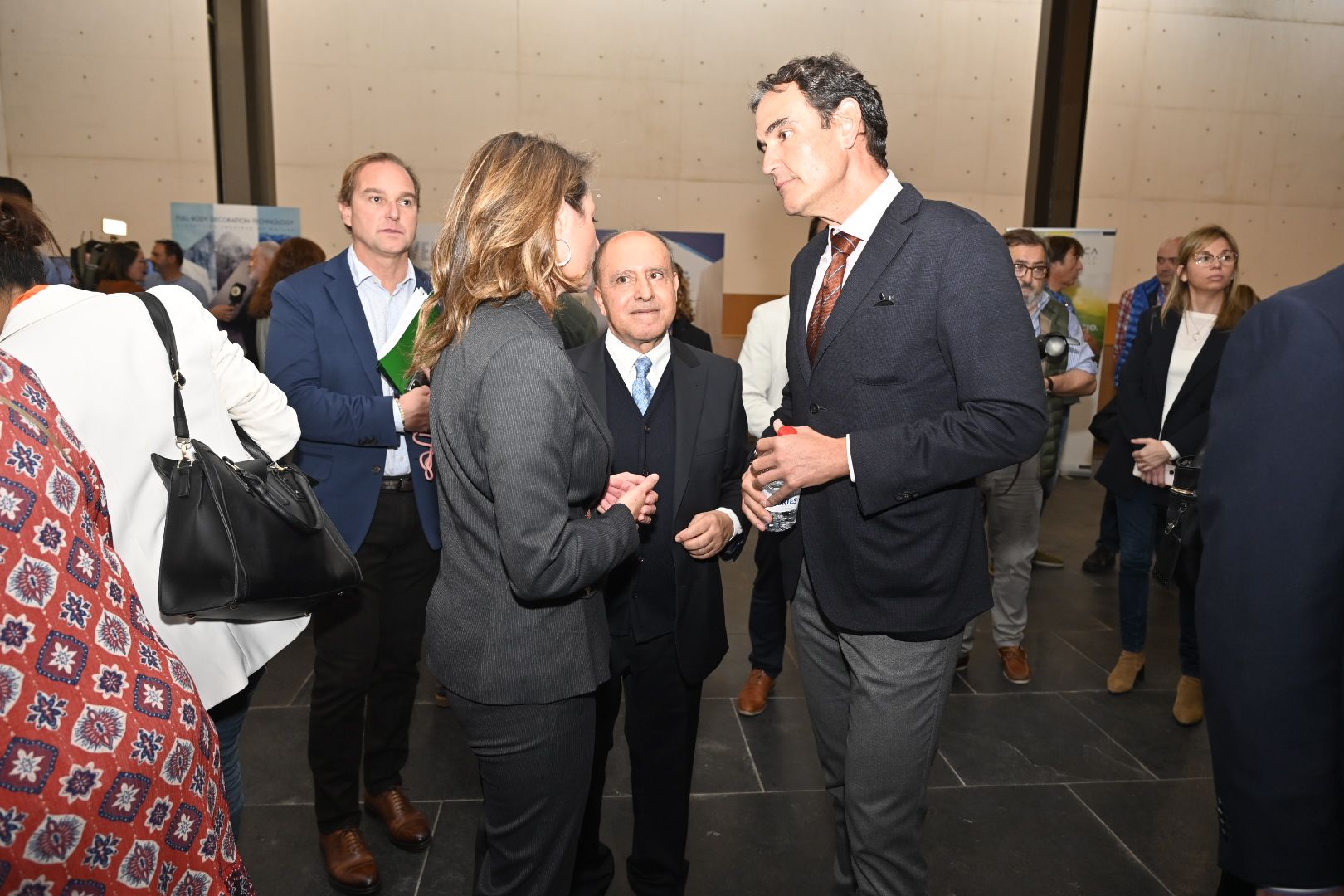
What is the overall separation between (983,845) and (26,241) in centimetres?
289

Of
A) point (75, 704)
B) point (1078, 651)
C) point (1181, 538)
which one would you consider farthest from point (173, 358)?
point (1078, 651)

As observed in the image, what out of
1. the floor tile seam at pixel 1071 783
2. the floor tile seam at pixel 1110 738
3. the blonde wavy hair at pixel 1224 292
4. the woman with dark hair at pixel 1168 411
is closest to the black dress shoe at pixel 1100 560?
the woman with dark hair at pixel 1168 411

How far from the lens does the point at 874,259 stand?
5.47 ft

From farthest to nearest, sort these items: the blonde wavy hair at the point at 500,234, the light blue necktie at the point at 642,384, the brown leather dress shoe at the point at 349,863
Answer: the brown leather dress shoe at the point at 349,863 → the light blue necktie at the point at 642,384 → the blonde wavy hair at the point at 500,234

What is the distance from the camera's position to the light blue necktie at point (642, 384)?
224 centimetres

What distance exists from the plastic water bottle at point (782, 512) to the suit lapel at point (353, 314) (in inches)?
51.4

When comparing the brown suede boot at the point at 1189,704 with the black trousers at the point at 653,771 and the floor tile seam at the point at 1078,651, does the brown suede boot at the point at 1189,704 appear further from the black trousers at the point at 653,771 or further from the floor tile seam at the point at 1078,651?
the black trousers at the point at 653,771

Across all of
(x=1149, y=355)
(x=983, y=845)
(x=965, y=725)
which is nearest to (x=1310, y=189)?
(x=1149, y=355)

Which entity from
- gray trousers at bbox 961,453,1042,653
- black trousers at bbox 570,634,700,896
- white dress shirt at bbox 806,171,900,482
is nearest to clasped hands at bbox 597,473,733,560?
black trousers at bbox 570,634,700,896

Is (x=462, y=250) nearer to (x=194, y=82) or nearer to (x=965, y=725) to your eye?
(x=965, y=725)

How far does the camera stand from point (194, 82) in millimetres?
8781

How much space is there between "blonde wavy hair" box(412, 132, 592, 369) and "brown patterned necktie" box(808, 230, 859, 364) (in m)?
0.55

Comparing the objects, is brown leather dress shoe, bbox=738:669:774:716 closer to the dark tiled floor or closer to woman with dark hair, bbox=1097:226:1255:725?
the dark tiled floor

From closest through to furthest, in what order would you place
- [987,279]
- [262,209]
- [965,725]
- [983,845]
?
[987,279] → [983,845] → [965,725] → [262,209]
